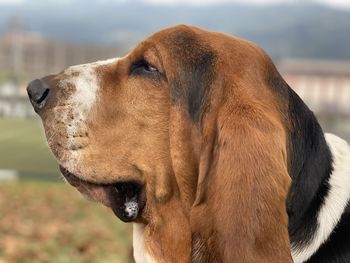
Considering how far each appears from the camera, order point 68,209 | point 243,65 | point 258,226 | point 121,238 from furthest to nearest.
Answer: point 68,209, point 121,238, point 243,65, point 258,226

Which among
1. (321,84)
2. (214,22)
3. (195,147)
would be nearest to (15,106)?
(321,84)

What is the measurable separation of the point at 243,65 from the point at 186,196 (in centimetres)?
74

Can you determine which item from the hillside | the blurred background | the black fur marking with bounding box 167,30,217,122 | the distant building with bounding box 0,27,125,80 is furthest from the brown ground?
the hillside

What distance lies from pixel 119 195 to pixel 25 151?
12.3 meters

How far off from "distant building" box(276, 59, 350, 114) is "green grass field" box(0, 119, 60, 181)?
7496 mm

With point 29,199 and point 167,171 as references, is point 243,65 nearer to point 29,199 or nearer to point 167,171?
point 167,171

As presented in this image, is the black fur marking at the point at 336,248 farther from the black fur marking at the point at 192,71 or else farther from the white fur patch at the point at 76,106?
the white fur patch at the point at 76,106

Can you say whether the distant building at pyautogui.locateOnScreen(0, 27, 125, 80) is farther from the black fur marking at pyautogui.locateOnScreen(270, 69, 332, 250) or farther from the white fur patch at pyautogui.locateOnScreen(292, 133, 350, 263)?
the white fur patch at pyautogui.locateOnScreen(292, 133, 350, 263)

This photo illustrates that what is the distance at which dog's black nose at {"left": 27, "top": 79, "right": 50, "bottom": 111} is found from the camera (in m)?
3.55

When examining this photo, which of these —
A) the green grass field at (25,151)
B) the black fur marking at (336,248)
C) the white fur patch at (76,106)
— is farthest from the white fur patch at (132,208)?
the green grass field at (25,151)

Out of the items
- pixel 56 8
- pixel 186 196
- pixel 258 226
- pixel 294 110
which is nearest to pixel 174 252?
pixel 186 196

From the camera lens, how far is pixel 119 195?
3.60m

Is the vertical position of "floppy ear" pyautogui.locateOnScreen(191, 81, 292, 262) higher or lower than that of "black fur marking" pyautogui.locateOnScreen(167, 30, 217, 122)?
lower

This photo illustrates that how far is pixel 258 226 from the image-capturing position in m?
2.81
